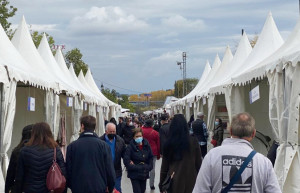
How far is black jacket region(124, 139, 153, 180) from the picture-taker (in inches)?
383

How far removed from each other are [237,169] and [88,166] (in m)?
2.87

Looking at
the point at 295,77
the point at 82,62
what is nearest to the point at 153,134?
the point at 295,77

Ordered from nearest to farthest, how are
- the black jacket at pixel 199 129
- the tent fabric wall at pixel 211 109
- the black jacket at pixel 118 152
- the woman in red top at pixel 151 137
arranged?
the black jacket at pixel 118 152, the woman in red top at pixel 151 137, the black jacket at pixel 199 129, the tent fabric wall at pixel 211 109

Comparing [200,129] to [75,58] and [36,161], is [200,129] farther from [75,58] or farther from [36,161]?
[75,58]

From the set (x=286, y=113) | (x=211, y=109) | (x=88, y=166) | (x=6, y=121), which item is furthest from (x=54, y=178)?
(x=211, y=109)

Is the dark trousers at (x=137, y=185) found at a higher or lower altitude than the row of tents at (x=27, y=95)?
lower

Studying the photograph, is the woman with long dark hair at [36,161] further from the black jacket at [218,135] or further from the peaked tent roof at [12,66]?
the black jacket at [218,135]

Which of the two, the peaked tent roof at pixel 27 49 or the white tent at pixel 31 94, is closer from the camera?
the white tent at pixel 31 94

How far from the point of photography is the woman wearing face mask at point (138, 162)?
31.9 ft

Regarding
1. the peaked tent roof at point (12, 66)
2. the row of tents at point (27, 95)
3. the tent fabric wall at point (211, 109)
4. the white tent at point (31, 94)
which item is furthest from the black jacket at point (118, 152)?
the tent fabric wall at point (211, 109)

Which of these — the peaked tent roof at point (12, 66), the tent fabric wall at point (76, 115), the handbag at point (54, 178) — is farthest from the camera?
the tent fabric wall at point (76, 115)

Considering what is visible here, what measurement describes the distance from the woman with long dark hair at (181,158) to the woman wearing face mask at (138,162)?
8.27 ft

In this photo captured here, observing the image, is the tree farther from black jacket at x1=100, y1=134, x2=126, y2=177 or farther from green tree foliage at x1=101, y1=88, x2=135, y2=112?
green tree foliage at x1=101, y1=88, x2=135, y2=112

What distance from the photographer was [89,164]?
6.54 meters
